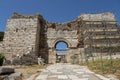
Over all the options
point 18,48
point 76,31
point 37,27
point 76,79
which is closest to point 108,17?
point 76,31

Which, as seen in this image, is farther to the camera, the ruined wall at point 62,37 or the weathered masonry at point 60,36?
the ruined wall at point 62,37

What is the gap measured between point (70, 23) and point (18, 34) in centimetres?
909

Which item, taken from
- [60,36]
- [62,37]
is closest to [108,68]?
[62,37]

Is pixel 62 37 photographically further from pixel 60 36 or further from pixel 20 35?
pixel 20 35

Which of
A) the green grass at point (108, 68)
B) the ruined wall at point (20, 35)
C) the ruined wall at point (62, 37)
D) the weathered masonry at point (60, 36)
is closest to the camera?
the green grass at point (108, 68)

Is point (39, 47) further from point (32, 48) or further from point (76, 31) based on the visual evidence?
point (76, 31)

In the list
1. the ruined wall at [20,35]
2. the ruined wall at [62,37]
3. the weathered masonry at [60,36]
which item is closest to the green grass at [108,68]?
the weathered masonry at [60,36]

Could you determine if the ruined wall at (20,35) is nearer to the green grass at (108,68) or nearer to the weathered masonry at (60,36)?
the weathered masonry at (60,36)

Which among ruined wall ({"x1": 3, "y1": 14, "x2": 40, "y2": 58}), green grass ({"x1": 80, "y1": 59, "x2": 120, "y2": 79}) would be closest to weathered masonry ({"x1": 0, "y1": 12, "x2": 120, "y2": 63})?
ruined wall ({"x1": 3, "y1": 14, "x2": 40, "y2": 58})

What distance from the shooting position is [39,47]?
87.0 feet

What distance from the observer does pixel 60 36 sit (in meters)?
26.6

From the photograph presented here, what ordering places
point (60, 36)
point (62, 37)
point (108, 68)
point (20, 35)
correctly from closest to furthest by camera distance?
point (108, 68) → point (20, 35) → point (62, 37) → point (60, 36)

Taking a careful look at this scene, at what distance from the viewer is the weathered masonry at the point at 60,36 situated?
2420cm

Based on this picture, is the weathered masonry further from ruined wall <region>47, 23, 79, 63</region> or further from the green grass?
the green grass
